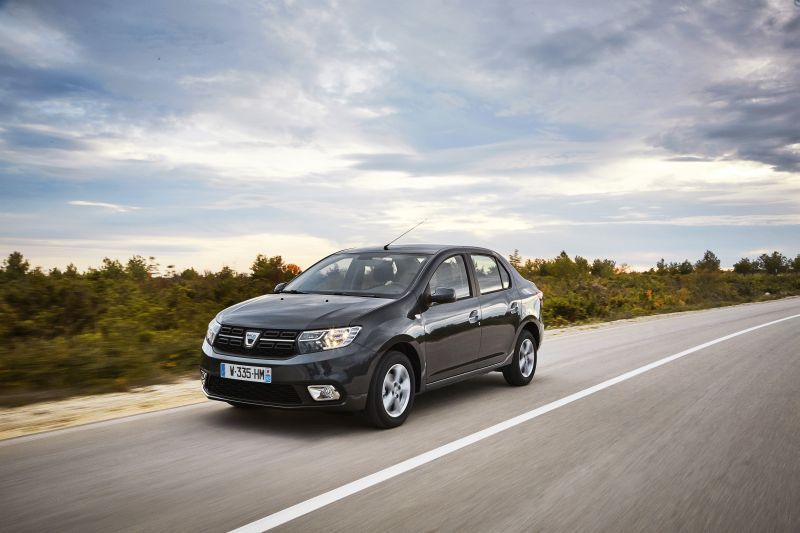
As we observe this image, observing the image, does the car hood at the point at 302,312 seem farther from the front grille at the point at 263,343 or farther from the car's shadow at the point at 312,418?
the car's shadow at the point at 312,418

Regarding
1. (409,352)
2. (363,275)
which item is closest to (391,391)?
(409,352)

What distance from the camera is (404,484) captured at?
4.75 m

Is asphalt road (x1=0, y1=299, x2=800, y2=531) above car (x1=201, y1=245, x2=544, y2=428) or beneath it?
beneath

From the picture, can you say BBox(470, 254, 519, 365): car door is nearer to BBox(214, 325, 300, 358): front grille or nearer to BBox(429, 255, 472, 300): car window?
BBox(429, 255, 472, 300): car window

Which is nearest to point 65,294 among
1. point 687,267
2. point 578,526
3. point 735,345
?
point 578,526

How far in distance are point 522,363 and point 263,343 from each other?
4.02 m

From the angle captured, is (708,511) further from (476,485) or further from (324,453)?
(324,453)

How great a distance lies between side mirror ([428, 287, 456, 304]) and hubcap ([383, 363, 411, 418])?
0.80m

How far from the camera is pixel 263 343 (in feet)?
20.0

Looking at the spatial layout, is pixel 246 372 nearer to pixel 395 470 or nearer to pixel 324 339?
pixel 324 339

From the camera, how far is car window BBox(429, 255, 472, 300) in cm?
743

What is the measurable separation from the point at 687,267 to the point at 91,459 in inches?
3824

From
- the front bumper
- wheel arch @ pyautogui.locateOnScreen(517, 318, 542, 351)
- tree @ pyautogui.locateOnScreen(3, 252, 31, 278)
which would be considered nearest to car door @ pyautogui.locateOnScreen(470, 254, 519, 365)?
wheel arch @ pyautogui.locateOnScreen(517, 318, 542, 351)

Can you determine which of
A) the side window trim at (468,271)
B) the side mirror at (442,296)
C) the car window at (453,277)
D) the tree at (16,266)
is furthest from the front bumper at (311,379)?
the tree at (16,266)
